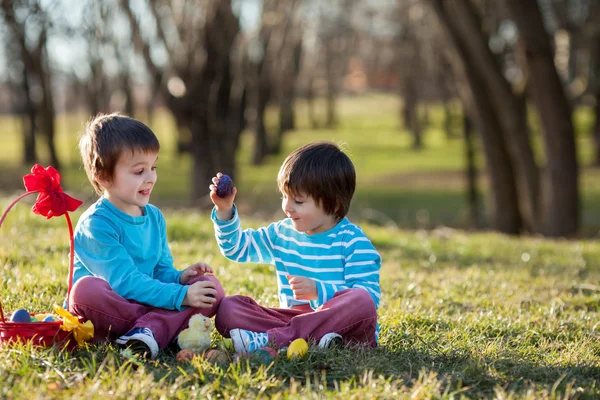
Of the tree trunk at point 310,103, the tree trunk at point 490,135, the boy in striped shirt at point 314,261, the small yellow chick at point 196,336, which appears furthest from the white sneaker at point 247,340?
the tree trunk at point 310,103

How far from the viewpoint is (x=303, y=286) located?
3.39 m

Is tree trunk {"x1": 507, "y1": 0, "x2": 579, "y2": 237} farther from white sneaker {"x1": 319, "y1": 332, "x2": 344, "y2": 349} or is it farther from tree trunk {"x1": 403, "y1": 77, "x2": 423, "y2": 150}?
tree trunk {"x1": 403, "y1": 77, "x2": 423, "y2": 150}

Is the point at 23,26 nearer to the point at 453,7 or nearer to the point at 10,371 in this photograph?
the point at 453,7

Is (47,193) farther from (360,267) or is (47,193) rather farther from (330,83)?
(330,83)

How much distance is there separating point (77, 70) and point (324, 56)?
41.8 feet

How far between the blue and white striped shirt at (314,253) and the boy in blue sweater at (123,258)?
29cm

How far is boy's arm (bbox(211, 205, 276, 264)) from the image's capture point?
12.0ft

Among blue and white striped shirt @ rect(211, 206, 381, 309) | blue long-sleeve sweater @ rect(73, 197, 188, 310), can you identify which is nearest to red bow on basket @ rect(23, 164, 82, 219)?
blue long-sleeve sweater @ rect(73, 197, 188, 310)

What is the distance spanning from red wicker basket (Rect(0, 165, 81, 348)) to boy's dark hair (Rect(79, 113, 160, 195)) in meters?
0.19

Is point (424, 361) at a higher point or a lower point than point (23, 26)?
lower

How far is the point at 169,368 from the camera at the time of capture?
2.99 metres

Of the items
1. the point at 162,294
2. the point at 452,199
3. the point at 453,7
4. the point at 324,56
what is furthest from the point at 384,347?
the point at 324,56

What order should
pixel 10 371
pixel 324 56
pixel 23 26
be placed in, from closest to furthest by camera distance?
pixel 10 371, pixel 23 26, pixel 324 56

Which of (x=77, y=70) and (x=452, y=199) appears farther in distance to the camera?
(x=77, y=70)
